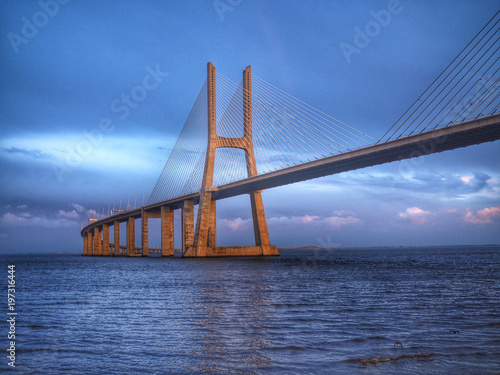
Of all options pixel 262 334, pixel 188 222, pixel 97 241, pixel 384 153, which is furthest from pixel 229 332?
pixel 97 241

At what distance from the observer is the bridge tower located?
5725cm

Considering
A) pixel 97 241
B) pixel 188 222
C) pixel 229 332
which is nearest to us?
pixel 229 332

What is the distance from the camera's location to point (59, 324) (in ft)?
40.1

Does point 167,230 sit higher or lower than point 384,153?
lower

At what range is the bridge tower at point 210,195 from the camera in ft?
188

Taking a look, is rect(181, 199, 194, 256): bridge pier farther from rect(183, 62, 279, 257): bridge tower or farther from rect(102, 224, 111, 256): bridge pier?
rect(102, 224, 111, 256): bridge pier

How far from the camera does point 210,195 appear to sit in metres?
58.4

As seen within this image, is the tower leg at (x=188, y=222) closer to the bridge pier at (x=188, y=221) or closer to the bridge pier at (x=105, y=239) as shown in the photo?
the bridge pier at (x=188, y=221)

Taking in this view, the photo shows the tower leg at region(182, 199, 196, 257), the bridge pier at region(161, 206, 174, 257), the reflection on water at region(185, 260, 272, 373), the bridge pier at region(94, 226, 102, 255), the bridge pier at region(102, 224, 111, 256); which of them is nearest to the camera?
the reflection on water at region(185, 260, 272, 373)

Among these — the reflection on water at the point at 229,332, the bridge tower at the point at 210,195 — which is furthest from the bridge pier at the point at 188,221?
the reflection on water at the point at 229,332

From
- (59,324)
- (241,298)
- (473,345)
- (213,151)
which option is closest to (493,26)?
(241,298)

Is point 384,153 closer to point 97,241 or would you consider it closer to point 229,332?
point 229,332

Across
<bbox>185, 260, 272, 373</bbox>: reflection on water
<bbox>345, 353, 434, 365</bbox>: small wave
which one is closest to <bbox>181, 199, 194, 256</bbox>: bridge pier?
<bbox>185, 260, 272, 373</bbox>: reflection on water

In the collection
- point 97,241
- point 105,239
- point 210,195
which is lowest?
point 97,241
